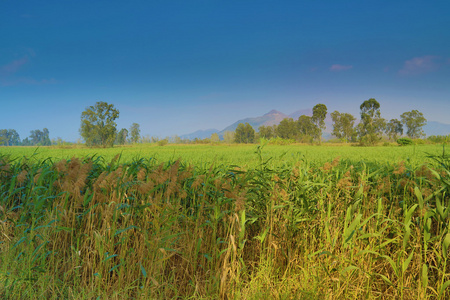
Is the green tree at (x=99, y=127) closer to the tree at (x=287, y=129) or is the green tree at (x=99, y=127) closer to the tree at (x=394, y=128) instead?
the tree at (x=287, y=129)

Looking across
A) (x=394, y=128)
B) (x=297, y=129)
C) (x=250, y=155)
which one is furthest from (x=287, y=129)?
(x=250, y=155)

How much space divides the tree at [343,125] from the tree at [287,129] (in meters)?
11.8

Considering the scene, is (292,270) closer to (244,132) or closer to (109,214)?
(109,214)

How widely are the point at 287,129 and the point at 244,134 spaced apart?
1315 centimetres

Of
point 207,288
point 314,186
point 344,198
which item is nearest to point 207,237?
point 207,288

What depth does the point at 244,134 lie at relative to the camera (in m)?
83.2

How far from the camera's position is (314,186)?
3646mm

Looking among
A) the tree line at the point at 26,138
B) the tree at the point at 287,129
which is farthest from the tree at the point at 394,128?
the tree line at the point at 26,138

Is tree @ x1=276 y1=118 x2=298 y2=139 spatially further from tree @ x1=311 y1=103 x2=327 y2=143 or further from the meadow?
the meadow

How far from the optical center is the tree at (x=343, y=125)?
7138 centimetres

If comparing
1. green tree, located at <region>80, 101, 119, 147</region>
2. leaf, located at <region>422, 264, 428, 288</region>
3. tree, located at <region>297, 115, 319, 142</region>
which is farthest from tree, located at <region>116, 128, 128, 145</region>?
leaf, located at <region>422, 264, 428, 288</region>

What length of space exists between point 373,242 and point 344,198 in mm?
672

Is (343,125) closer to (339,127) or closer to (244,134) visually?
(339,127)

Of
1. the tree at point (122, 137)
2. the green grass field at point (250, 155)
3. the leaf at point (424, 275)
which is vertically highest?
the tree at point (122, 137)
